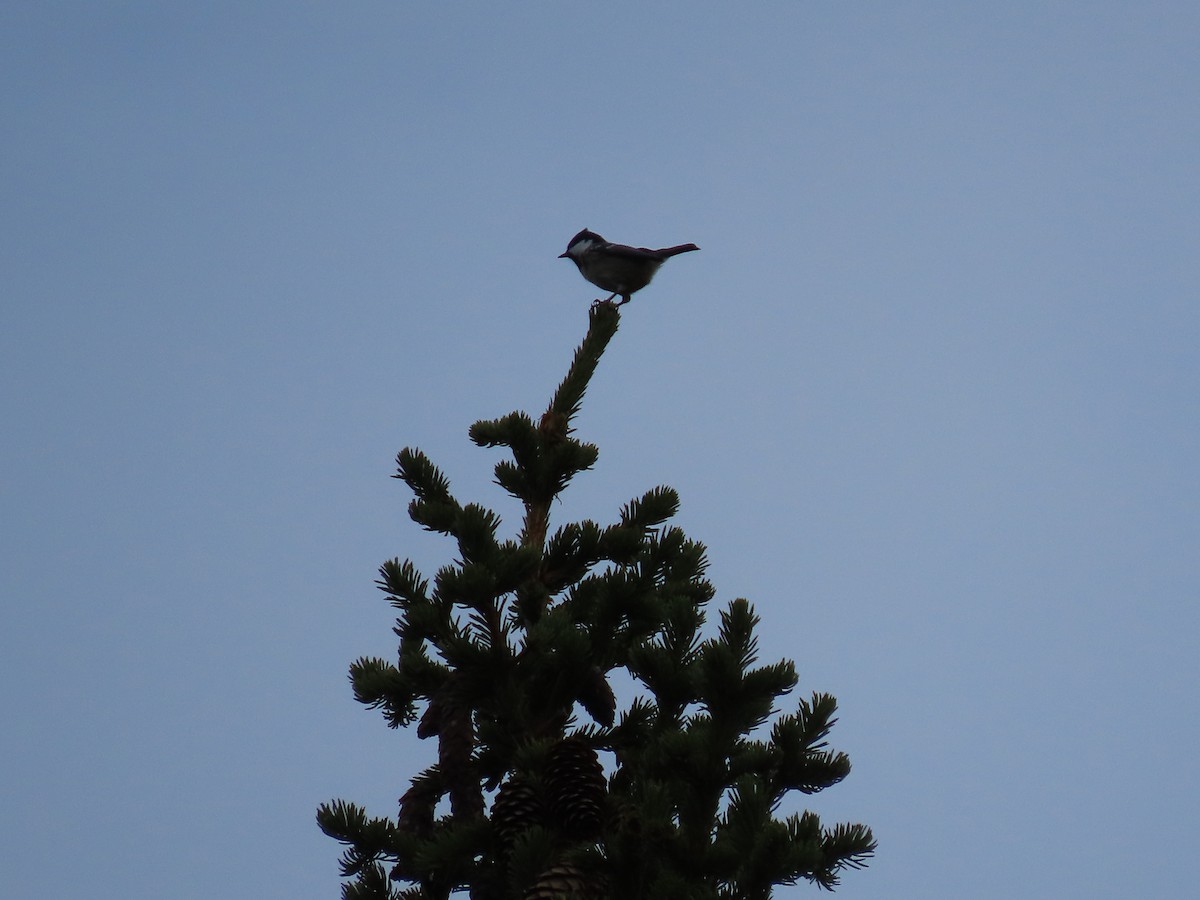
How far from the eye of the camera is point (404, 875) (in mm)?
3918

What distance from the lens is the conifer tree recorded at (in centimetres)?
332

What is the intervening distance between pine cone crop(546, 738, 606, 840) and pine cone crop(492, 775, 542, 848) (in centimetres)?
6

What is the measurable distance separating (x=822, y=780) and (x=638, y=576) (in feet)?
3.53

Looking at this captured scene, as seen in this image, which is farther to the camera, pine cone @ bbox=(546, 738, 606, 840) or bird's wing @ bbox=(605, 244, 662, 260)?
bird's wing @ bbox=(605, 244, 662, 260)

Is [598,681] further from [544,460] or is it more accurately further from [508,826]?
[544,460]

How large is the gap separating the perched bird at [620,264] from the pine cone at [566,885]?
193 inches

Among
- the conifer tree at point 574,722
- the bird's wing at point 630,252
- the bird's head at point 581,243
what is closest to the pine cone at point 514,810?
the conifer tree at point 574,722

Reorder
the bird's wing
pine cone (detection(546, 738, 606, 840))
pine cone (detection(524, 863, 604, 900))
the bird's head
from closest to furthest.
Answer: pine cone (detection(524, 863, 604, 900)) → pine cone (detection(546, 738, 606, 840)) → the bird's wing → the bird's head

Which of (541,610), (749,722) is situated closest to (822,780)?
(749,722)

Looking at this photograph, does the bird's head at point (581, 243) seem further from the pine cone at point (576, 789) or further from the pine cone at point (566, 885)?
the pine cone at point (566, 885)

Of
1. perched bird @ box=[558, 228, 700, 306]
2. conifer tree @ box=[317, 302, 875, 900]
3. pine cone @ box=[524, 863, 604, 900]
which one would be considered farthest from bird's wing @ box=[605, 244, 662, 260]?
pine cone @ box=[524, 863, 604, 900]

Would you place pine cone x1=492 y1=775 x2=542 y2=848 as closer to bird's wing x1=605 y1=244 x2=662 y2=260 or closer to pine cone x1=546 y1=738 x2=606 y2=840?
pine cone x1=546 y1=738 x2=606 y2=840

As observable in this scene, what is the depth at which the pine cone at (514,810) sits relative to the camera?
3711 millimetres

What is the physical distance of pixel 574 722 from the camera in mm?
4316
